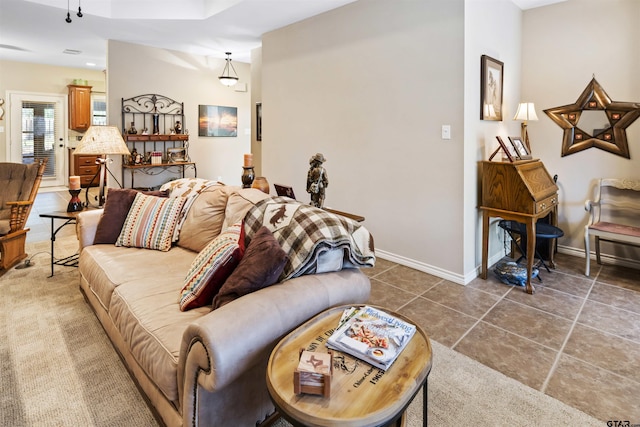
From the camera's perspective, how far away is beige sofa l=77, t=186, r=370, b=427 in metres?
1.26

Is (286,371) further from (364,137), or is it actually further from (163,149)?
(163,149)

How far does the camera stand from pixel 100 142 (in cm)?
389

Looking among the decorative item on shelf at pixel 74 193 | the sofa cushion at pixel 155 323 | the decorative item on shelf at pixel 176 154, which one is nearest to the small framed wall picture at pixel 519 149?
the sofa cushion at pixel 155 323

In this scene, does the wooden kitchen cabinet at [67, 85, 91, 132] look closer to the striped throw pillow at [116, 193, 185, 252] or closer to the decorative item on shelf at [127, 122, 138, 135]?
the decorative item on shelf at [127, 122, 138, 135]

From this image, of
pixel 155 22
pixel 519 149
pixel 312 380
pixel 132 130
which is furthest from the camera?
pixel 132 130

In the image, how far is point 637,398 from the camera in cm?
184

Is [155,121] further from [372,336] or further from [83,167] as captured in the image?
[372,336]

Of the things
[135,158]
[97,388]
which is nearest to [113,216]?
[97,388]

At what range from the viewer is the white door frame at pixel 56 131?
7.82 m

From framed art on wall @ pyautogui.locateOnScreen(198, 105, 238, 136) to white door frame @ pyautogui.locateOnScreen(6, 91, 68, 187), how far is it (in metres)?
3.96

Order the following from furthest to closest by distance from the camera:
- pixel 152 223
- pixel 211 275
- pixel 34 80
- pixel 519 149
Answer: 1. pixel 34 80
2. pixel 519 149
3. pixel 152 223
4. pixel 211 275

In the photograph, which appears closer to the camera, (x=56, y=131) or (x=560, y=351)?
(x=560, y=351)

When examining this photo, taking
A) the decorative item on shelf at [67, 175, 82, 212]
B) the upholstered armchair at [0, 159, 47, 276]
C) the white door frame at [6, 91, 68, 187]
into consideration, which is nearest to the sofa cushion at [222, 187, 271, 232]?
the decorative item on shelf at [67, 175, 82, 212]

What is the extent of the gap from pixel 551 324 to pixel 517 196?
107 cm
